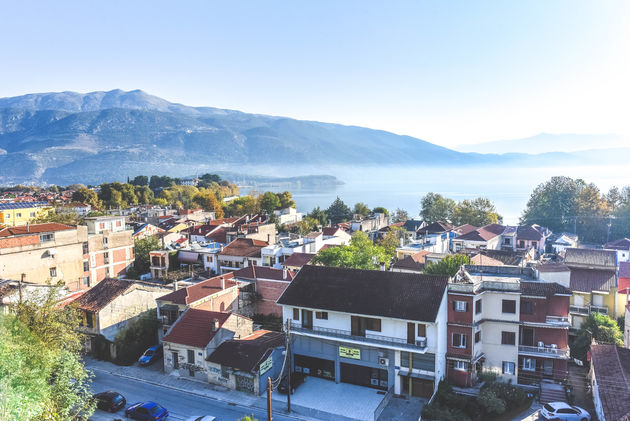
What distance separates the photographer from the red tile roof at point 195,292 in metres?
26.6

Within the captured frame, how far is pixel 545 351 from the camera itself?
22.5 meters

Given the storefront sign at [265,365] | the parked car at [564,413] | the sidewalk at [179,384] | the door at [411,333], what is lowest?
the sidewalk at [179,384]

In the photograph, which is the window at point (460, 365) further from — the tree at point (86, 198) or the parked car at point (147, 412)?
the tree at point (86, 198)

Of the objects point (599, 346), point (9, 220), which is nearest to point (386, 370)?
point (599, 346)

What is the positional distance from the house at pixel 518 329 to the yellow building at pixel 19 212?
214 ft

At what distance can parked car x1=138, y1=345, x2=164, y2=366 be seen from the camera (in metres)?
25.3

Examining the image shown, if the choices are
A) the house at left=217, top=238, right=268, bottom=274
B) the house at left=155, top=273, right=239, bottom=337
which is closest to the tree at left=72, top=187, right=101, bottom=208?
the house at left=217, top=238, right=268, bottom=274

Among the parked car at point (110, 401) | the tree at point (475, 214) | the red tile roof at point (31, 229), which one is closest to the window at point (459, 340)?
the parked car at point (110, 401)

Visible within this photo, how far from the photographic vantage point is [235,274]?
33.3 m

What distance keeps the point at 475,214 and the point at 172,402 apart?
220 feet

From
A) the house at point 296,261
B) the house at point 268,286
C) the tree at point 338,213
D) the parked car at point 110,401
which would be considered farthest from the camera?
the tree at point 338,213

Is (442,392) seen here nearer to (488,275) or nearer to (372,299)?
(372,299)

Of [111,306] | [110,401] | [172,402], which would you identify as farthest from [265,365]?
[111,306]

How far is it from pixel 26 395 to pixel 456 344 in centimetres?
1822
